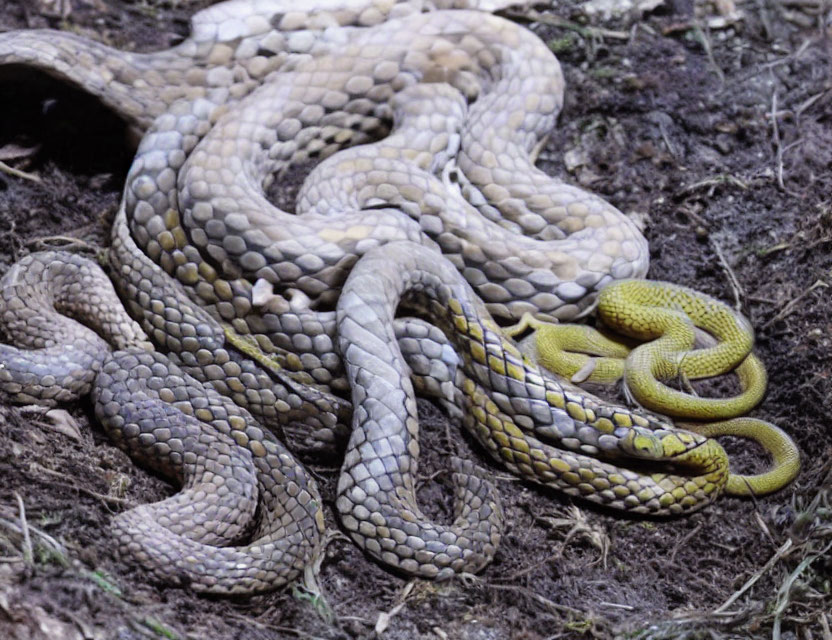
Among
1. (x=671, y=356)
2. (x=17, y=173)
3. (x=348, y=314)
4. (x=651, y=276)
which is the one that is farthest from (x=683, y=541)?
(x=17, y=173)

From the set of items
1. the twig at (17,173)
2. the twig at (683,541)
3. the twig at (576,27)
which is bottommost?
the twig at (683,541)

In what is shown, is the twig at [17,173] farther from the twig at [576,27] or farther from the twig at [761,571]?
the twig at [761,571]

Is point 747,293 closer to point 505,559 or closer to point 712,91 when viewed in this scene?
point 712,91

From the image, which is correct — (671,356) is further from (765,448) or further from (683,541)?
(683,541)

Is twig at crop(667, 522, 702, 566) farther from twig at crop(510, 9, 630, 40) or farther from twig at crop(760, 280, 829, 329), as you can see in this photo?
twig at crop(510, 9, 630, 40)

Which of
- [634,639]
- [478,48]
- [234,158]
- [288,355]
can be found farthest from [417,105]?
[634,639]

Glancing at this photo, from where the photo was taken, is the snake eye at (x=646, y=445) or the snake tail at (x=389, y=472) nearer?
the snake tail at (x=389, y=472)

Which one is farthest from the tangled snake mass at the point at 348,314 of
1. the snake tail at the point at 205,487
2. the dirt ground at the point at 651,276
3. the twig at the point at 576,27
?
the twig at the point at 576,27
